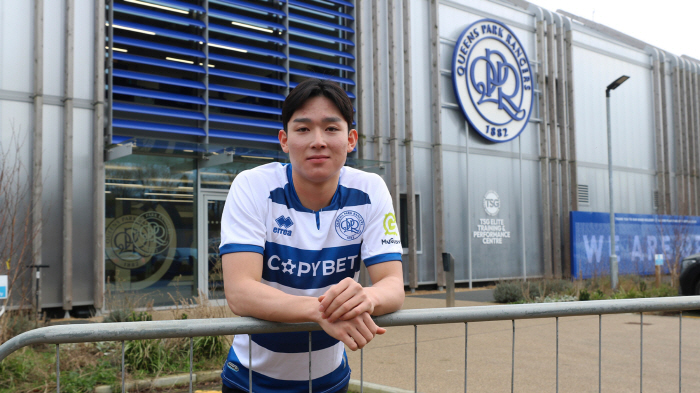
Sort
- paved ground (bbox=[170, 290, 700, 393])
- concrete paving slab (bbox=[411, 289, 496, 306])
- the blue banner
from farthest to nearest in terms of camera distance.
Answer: the blue banner → concrete paving slab (bbox=[411, 289, 496, 306]) → paved ground (bbox=[170, 290, 700, 393])

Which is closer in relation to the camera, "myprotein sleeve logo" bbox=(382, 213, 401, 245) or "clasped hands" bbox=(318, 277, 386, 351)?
"clasped hands" bbox=(318, 277, 386, 351)

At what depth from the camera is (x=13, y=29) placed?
36.7 feet

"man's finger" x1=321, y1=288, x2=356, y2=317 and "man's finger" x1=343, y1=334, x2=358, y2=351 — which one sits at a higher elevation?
"man's finger" x1=321, y1=288, x2=356, y2=317

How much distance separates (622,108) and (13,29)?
2206 cm

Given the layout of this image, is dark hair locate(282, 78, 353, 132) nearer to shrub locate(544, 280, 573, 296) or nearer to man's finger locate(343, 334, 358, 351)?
man's finger locate(343, 334, 358, 351)

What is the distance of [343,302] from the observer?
2.04 metres

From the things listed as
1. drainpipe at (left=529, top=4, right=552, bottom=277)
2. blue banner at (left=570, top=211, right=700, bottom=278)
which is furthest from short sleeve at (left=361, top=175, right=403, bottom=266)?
blue banner at (left=570, top=211, right=700, bottom=278)

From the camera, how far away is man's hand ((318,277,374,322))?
80.1 inches

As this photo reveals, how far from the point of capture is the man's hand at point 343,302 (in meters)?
2.04

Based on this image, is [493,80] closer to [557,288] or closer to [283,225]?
[557,288]

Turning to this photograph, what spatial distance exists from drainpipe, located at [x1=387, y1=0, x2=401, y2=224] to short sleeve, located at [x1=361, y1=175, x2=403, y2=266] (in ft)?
44.7

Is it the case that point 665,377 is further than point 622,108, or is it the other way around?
point 622,108

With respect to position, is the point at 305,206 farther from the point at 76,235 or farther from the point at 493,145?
the point at 493,145

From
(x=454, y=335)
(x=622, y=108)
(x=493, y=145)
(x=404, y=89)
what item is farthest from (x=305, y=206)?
(x=622, y=108)
